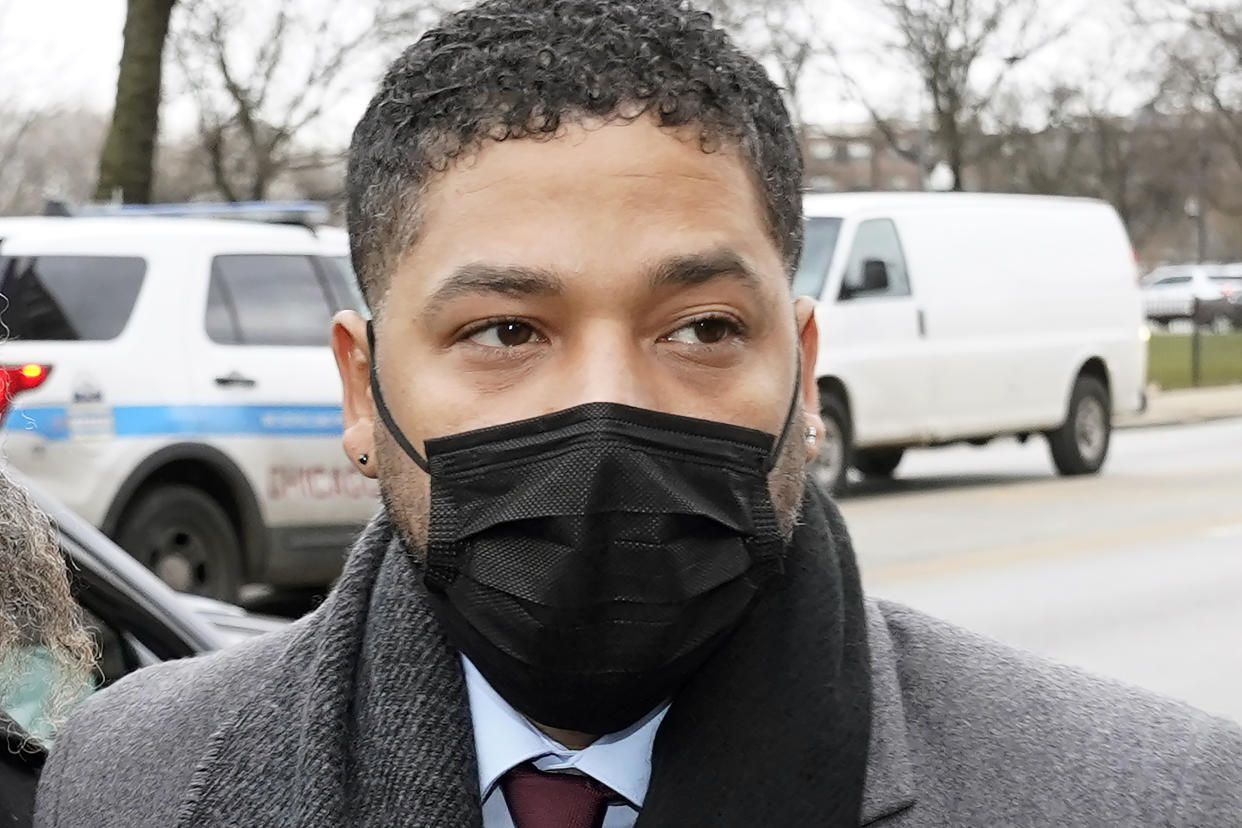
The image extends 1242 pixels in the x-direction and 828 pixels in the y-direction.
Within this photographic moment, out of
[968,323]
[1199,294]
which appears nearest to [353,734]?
[968,323]

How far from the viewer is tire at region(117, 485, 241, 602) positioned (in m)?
7.89

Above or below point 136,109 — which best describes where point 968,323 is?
below

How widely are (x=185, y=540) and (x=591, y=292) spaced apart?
265 inches

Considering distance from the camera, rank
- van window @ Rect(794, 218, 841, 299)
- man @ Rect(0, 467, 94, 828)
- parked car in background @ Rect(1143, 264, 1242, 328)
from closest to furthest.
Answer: man @ Rect(0, 467, 94, 828), van window @ Rect(794, 218, 841, 299), parked car in background @ Rect(1143, 264, 1242, 328)

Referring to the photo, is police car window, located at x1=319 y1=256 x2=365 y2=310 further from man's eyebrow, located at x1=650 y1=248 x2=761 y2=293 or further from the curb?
the curb

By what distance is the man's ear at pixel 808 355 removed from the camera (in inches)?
76.7

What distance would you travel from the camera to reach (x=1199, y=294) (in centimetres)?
5150

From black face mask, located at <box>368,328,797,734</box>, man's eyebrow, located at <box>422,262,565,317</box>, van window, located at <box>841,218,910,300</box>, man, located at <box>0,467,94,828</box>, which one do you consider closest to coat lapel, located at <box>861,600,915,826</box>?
black face mask, located at <box>368,328,797,734</box>

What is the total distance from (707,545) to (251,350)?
272 inches

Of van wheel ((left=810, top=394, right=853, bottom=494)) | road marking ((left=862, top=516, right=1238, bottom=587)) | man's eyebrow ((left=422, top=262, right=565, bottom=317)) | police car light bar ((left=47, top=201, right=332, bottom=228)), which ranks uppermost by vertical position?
police car light bar ((left=47, top=201, right=332, bottom=228))

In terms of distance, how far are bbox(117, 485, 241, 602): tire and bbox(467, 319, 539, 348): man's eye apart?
6358 mm

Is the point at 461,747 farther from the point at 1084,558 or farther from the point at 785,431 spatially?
the point at 1084,558

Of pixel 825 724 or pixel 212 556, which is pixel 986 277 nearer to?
pixel 212 556

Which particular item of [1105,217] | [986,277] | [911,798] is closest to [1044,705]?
[911,798]
